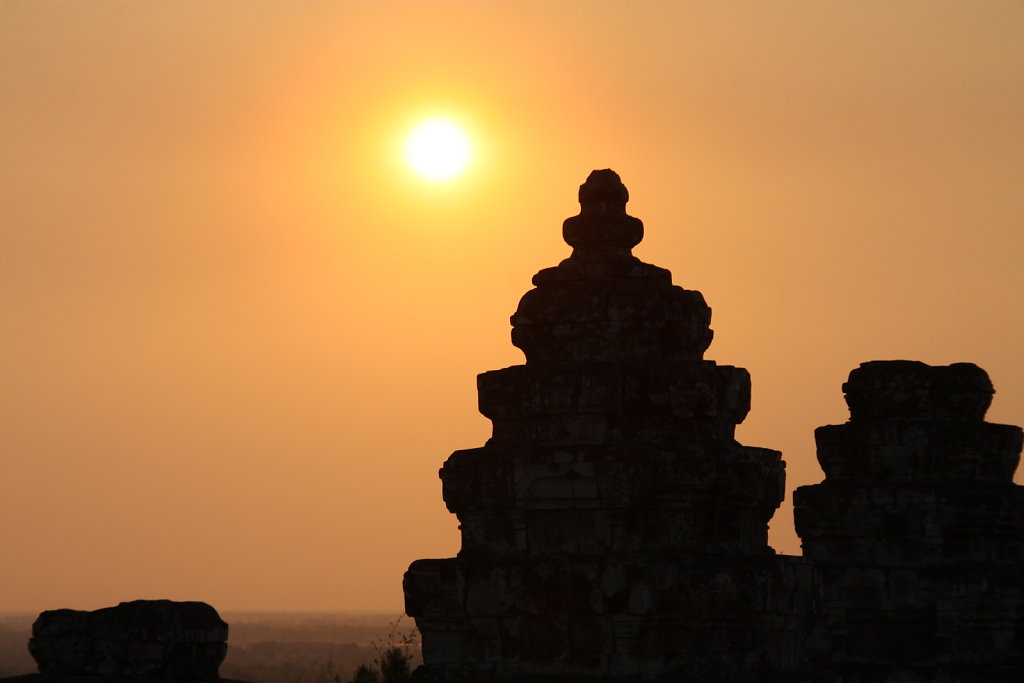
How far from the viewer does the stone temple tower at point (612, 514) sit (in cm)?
1862

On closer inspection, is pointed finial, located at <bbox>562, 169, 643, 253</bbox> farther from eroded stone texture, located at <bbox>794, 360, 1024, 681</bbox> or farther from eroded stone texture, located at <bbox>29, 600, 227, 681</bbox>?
eroded stone texture, located at <bbox>794, 360, 1024, 681</bbox>

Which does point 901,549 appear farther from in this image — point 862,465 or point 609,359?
point 609,359

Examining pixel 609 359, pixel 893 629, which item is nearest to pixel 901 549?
pixel 893 629

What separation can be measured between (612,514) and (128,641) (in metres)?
4.29

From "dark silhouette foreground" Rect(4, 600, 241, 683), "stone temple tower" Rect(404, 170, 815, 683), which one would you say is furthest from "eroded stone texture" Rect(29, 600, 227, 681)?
"stone temple tower" Rect(404, 170, 815, 683)

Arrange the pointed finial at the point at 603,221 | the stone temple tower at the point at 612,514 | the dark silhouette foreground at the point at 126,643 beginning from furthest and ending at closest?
the pointed finial at the point at 603,221, the stone temple tower at the point at 612,514, the dark silhouette foreground at the point at 126,643

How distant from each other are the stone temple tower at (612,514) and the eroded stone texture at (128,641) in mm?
2083

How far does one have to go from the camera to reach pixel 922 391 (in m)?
27.4

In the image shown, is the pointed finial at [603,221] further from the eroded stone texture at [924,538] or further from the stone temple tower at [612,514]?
the eroded stone texture at [924,538]

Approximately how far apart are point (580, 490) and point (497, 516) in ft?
2.97

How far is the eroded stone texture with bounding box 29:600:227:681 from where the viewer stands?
18.5 m

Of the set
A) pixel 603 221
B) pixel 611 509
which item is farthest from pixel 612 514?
pixel 603 221

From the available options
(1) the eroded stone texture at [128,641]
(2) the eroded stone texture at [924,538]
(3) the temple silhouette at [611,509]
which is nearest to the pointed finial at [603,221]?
(3) the temple silhouette at [611,509]

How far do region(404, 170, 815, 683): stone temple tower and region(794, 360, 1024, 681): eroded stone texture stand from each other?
7.91m
